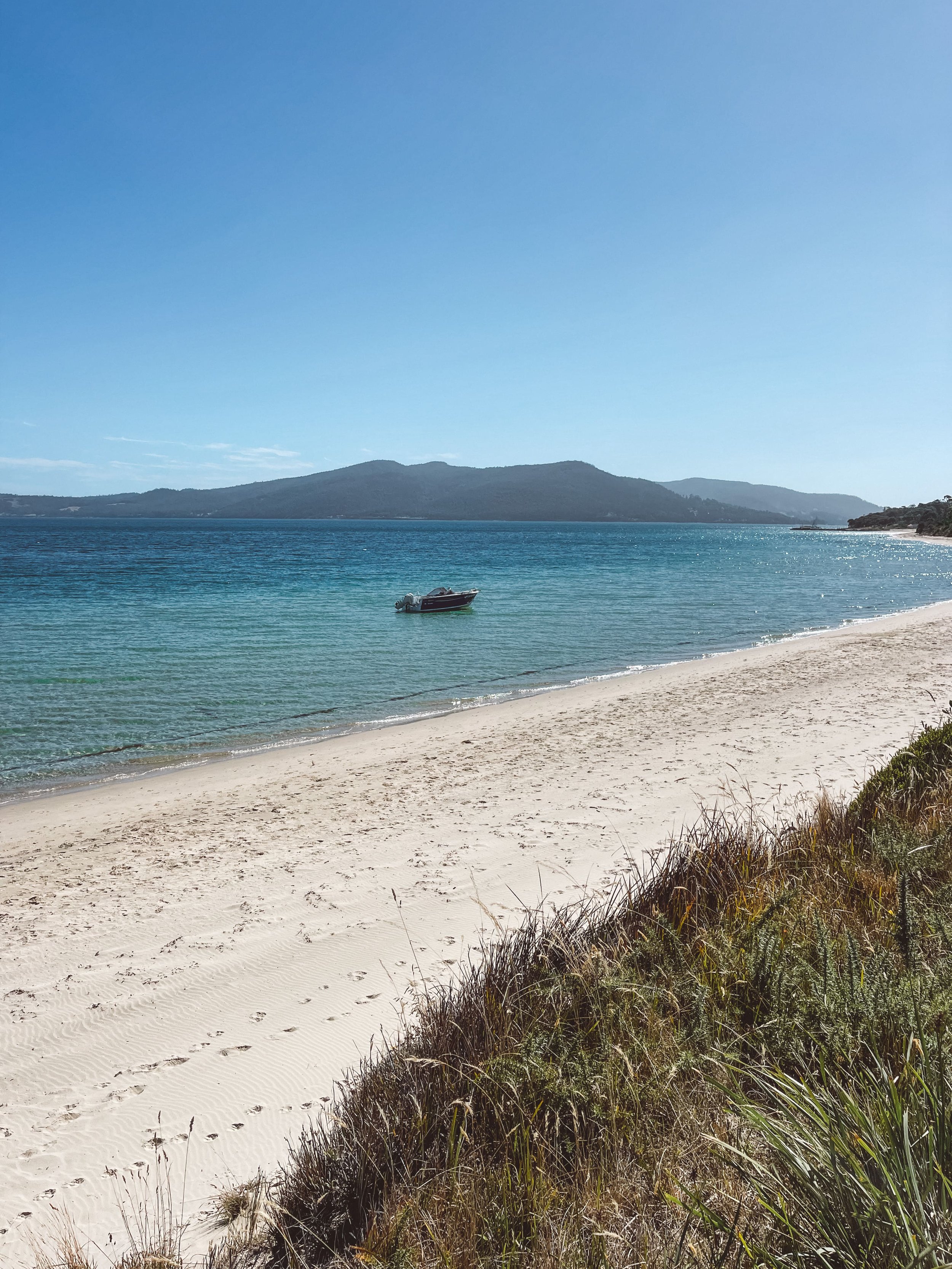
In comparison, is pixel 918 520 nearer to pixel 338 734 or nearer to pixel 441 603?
pixel 441 603

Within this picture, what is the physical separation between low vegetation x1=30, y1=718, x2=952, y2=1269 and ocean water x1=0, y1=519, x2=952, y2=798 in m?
10.2

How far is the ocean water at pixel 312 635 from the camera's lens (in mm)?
14070

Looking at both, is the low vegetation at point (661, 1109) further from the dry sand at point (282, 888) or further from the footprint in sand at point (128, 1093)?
the footprint in sand at point (128, 1093)

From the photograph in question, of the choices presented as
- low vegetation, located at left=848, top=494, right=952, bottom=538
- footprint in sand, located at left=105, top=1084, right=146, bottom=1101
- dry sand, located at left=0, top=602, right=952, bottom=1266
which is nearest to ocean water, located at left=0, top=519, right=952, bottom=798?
dry sand, located at left=0, top=602, right=952, bottom=1266

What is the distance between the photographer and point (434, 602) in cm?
3073

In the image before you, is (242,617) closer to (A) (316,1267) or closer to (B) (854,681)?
(B) (854,681)

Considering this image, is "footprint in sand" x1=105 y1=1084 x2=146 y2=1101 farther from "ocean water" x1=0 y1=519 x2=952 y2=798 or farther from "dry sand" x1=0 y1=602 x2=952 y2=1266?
"ocean water" x1=0 y1=519 x2=952 y2=798

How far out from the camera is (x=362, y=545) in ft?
339

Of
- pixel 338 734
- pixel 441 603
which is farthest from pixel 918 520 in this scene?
pixel 338 734

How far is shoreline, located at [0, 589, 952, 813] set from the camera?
1099cm

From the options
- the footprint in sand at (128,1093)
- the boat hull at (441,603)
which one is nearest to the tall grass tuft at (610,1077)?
the footprint in sand at (128,1093)

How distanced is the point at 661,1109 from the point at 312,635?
23.0 metres

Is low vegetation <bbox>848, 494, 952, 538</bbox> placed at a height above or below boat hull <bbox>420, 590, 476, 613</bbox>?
above

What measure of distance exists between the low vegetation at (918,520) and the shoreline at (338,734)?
99197mm
